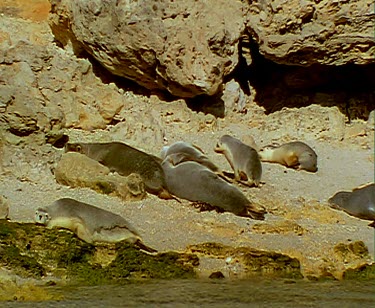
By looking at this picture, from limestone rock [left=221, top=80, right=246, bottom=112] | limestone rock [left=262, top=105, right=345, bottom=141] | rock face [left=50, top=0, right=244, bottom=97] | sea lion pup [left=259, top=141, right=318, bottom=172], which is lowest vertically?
sea lion pup [left=259, top=141, right=318, bottom=172]

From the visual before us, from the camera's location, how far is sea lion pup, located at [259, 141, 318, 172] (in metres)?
7.86

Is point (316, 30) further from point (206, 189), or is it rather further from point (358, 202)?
point (206, 189)

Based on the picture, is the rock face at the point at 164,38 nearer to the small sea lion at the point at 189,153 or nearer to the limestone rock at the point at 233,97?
the limestone rock at the point at 233,97

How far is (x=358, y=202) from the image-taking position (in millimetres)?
6977

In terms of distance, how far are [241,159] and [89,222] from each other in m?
2.27

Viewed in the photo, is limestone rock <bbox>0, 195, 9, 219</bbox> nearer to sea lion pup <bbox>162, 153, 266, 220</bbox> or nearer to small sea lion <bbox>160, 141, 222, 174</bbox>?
sea lion pup <bbox>162, 153, 266, 220</bbox>

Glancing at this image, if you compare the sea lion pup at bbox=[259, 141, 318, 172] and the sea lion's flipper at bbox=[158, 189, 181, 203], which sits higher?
the sea lion pup at bbox=[259, 141, 318, 172]

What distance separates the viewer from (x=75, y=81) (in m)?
8.38

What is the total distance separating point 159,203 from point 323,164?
218 centimetres

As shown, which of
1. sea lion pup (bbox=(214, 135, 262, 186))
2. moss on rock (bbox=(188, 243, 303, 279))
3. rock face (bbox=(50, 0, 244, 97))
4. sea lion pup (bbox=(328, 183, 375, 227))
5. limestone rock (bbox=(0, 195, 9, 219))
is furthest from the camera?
rock face (bbox=(50, 0, 244, 97))

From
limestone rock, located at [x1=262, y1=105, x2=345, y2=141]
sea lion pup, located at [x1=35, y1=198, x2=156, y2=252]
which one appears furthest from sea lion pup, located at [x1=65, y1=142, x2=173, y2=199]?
limestone rock, located at [x1=262, y1=105, x2=345, y2=141]

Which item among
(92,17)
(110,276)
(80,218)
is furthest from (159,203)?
(92,17)

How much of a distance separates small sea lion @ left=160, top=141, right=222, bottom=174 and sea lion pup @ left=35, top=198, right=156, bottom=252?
168 centimetres

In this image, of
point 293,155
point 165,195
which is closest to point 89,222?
point 165,195
